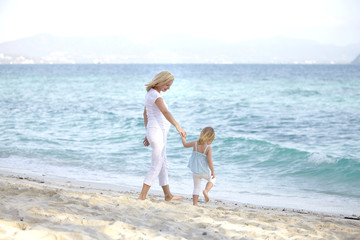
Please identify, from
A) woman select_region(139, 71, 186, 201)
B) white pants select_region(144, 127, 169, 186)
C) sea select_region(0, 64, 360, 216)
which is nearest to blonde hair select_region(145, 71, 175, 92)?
woman select_region(139, 71, 186, 201)

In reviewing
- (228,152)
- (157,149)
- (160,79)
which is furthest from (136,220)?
(228,152)

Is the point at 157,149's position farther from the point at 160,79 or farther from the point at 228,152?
the point at 228,152

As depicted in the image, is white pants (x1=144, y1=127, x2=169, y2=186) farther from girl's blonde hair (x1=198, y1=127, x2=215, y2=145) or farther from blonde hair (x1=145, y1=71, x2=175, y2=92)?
blonde hair (x1=145, y1=71, x2=175, y2=92)

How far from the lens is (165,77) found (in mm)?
5164

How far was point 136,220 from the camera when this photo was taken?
438 cm

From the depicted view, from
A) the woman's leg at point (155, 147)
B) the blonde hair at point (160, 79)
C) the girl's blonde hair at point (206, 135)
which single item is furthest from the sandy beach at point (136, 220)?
the blonde hair at point (160, 79)

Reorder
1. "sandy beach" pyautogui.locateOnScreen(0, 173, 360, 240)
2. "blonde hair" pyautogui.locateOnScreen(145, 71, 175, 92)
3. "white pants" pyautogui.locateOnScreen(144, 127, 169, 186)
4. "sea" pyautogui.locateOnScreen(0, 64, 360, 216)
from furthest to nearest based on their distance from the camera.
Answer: "sea" pyautogui.locateOnScreen(0, 64, 360, 216), "white pants" pyautogui.locateOnScreen(144, 127, 169, 186), "blonde hair" pyautogui.locateOnScreen(145, 71, 175, 92), "sandy beach" pyautogui.locateOnScreen(0, 173, 360, 240)

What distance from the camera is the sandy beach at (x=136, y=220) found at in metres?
3.77

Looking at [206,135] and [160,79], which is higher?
[160,79]

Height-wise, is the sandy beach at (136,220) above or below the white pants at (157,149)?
below

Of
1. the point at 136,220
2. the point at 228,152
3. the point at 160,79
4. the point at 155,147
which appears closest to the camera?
the point at 136,220

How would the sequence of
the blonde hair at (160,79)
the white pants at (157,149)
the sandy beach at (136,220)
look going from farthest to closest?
the white pants at (157,149) < the blonde hair at (160,79) < the sandy beach at (136,220)

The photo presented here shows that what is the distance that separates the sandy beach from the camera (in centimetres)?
377

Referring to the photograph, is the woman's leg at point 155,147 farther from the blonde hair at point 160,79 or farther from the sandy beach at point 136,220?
the blonde hair at point 160,79
